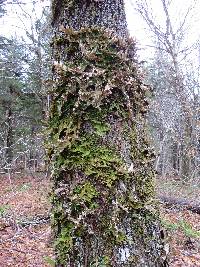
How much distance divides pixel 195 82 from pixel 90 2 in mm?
18992

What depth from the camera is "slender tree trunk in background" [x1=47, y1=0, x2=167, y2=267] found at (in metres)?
1.85

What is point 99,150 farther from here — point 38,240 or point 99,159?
point 38,240

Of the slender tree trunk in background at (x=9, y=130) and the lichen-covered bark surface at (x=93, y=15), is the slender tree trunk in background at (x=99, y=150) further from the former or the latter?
the slender tree trunk in background at (x=9, y=130)

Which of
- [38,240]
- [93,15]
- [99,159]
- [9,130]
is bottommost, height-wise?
[38,240]

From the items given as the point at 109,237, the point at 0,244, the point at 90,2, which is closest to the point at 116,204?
the point at 109,237

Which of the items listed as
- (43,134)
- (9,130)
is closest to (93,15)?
(43,134)

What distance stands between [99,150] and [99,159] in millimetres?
46

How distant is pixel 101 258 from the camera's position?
6.02ft

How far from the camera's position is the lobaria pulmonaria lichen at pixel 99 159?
1.85 metres

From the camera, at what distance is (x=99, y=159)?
1886mm

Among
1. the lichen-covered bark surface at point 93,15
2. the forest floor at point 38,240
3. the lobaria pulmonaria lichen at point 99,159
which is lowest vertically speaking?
the forest floor at point 38,240

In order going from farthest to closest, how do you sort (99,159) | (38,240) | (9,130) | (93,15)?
(9,130) → (38,240) → (93,15) → (99,159)

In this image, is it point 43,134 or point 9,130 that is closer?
point 43,134

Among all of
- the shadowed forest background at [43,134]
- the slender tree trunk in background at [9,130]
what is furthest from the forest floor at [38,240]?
the slender tree trunk in background at [9,130]
